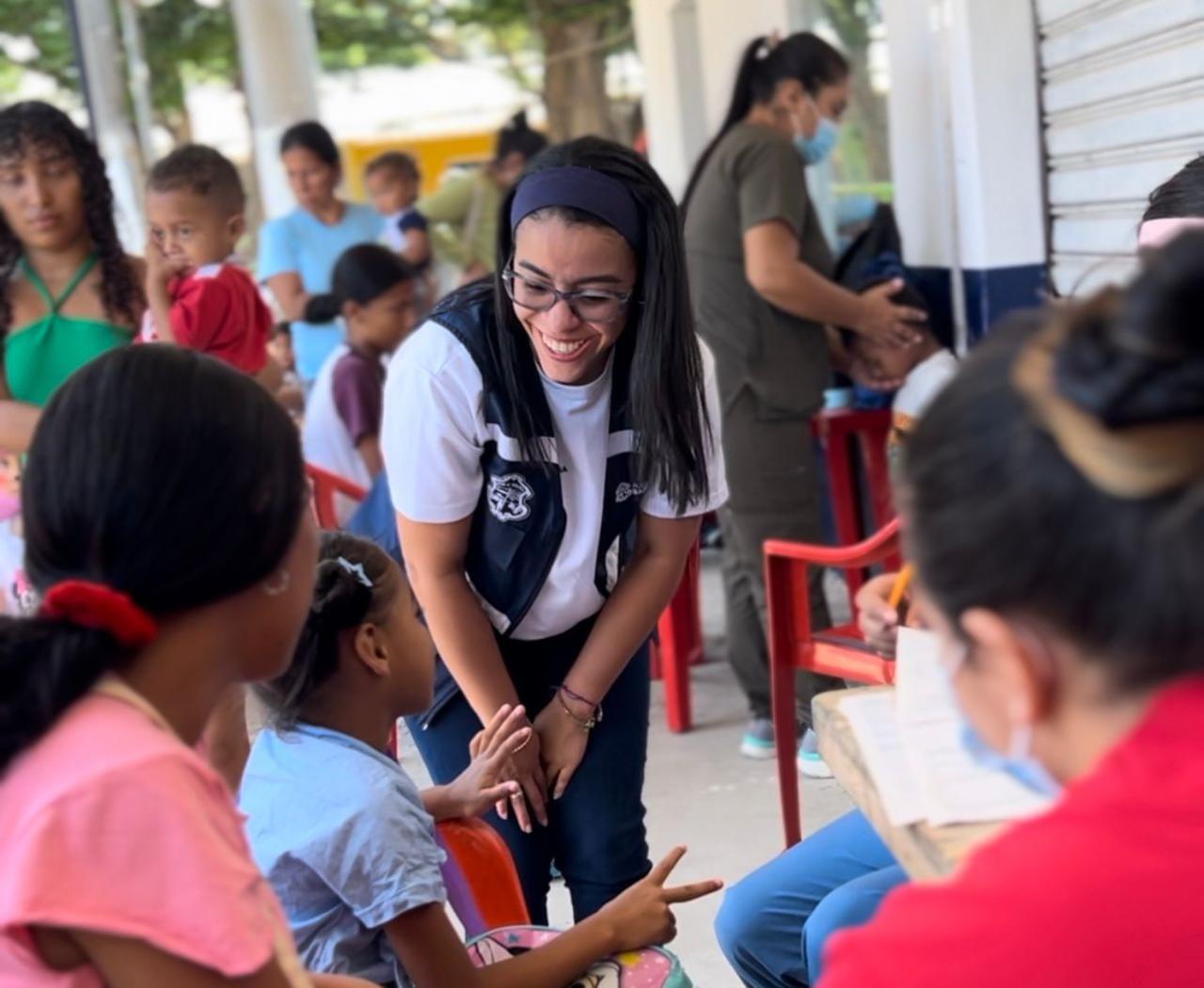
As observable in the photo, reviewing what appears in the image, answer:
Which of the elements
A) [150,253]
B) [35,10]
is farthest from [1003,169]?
[35,10]

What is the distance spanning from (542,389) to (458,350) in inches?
5.0

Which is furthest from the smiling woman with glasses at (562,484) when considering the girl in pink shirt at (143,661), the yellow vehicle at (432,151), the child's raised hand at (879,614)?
the yellow vehicle at (432,151)

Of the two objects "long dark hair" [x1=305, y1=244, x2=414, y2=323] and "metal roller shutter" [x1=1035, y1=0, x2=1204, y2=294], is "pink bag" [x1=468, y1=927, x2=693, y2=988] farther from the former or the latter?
"long dark hair" [x1=305, y1=244, x2=414, y2=323]

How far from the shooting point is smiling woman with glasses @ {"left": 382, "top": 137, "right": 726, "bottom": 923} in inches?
84.5

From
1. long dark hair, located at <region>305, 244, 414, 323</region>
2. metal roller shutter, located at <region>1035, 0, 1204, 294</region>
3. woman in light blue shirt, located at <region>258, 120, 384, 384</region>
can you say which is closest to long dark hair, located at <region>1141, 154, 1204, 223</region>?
metal roller shutter, located at <region>1035, 0, 1204, 294</region>

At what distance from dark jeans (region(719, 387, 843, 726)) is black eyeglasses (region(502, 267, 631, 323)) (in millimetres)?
1862

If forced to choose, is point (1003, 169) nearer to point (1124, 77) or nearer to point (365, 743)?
point (1124, 77)

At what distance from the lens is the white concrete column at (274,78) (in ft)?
27.8

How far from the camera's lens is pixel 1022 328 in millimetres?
1040

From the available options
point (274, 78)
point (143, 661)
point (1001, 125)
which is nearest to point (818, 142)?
point (1001, 125)

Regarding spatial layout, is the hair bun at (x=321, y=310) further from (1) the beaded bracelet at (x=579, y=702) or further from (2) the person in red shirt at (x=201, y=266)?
(1) the beaded bracelet at (x=579, y=702)

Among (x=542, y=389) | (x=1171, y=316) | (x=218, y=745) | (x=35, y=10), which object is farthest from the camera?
(x=35, y=10)

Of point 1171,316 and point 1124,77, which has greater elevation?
point 1124,77

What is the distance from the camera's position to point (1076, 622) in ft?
3.23
